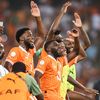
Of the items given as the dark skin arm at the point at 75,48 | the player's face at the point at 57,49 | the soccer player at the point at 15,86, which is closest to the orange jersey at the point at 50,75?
the player's face at the point at 57,49

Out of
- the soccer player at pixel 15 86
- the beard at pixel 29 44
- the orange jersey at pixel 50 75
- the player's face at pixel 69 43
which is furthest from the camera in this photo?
the player's face at pixel 69 43

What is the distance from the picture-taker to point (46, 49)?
1277 cm

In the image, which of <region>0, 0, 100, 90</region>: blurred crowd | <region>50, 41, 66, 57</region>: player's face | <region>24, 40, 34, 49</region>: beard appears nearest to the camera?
<region>50, 41, 66, 57</region>: player's face

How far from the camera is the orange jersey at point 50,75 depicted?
12633 millimetres

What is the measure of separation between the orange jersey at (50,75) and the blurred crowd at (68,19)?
676 cm

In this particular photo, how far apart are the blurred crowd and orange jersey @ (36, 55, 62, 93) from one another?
6.76 metres

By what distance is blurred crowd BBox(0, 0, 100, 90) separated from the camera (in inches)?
794

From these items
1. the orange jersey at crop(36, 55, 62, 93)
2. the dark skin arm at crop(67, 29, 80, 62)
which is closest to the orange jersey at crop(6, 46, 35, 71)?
the orange jersey at crop(36, 55, 62, 93)

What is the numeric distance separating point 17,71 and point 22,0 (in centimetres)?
1052

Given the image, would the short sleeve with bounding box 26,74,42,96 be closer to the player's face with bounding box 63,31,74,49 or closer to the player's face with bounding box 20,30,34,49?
the player's face with bounding box 20,30,34,49

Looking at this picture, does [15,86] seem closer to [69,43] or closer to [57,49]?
[57,49]

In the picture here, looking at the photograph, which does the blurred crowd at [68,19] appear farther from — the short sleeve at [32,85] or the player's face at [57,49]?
the short sleeve at [32,85]

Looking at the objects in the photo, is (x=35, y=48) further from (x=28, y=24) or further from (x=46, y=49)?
(x=28, y=24)

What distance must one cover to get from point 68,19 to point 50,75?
8.86 meters
